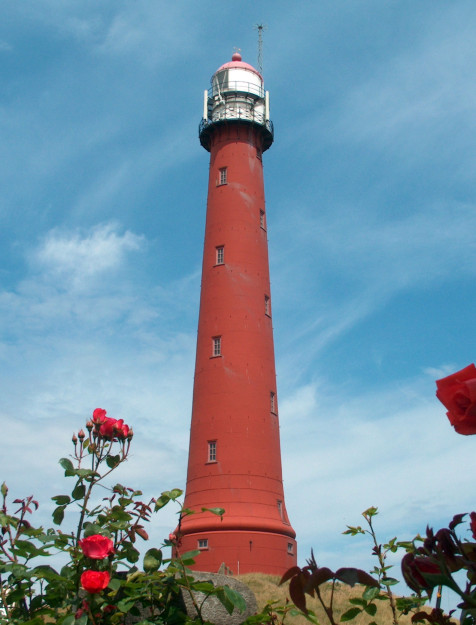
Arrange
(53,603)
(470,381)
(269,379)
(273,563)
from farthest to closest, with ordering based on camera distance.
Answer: (269,379)
(273,563)
(53,603)
(470,381)

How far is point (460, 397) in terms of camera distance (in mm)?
1931

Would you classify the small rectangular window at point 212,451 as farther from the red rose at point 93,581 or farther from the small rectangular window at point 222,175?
the red rose at point 93,581

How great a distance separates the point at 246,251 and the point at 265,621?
23.8m

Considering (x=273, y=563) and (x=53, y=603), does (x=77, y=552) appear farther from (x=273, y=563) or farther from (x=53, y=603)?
(x=273, y=563)

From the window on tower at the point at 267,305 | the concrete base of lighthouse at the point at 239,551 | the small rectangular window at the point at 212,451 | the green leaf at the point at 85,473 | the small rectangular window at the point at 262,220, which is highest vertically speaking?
the small rectangular window at the point at 262,220

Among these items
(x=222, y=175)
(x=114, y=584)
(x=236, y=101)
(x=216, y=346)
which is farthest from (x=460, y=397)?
(x=236, y=101)

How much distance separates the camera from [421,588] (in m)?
2.16

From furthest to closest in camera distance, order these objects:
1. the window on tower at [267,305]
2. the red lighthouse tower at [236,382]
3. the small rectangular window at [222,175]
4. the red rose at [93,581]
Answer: the small rectangular window at [222,175], the window on tower at [267,305], the red lighthouse tower at [236,382], the red rose at [93,581]

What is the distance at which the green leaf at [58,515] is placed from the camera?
15.7ft

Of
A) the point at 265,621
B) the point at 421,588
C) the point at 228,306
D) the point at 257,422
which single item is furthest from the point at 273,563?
the point at 421,588

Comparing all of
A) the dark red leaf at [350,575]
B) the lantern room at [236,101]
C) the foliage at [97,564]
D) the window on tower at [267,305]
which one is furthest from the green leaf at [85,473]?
the lantern room at [236,101]

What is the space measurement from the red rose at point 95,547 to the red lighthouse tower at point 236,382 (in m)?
20.5

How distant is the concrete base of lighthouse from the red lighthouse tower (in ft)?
0.12

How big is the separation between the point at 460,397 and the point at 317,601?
59.1 ft
